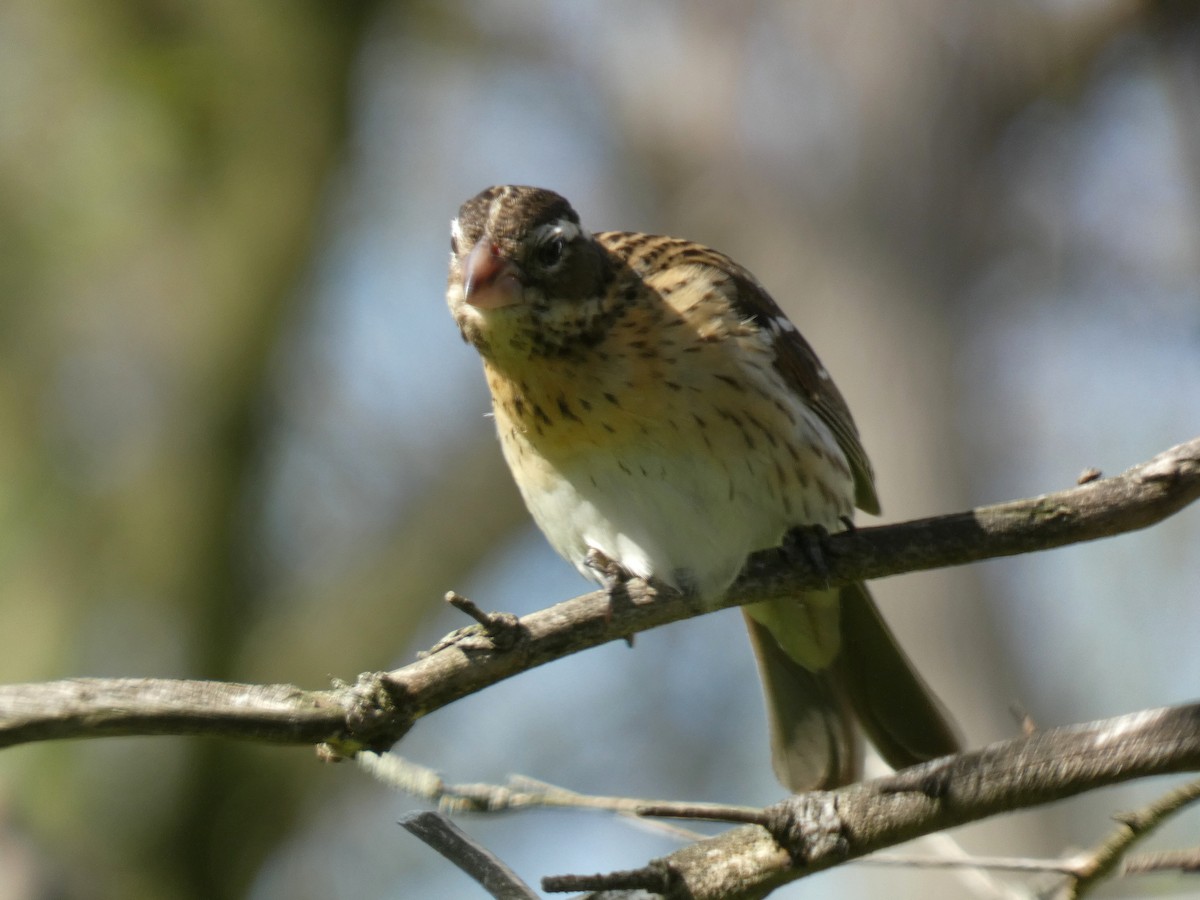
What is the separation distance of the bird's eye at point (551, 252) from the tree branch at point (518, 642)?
0.85 metres

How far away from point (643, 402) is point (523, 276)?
446 millimetres

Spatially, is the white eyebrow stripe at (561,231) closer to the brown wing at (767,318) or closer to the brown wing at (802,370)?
the brown wing at (767,318)

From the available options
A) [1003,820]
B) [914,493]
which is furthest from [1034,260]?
[1003,820]

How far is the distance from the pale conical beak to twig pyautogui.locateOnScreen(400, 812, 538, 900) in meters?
1.36

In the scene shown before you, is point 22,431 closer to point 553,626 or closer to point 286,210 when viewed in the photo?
point 286,210

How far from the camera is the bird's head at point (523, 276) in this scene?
11.1ft

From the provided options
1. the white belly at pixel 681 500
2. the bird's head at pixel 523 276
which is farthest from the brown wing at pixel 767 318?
the bird's head at pixel 523 276

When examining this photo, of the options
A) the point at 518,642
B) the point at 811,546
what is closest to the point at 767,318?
the point at 811,546

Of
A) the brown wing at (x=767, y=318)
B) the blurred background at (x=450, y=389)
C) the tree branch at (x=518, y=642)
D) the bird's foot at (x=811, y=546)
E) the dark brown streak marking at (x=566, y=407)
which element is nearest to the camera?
the tree branch at (x=518, y=642)

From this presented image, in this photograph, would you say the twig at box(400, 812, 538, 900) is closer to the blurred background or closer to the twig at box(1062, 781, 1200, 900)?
the twig at box(1062, 781, 1200, 900)

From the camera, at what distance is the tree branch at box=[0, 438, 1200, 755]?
200 centimetres

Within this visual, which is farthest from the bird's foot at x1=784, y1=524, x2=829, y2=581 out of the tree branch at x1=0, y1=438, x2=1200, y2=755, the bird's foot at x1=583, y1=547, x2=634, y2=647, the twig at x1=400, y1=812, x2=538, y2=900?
the twig at x1=400, y1=812, x2=538, y2=900

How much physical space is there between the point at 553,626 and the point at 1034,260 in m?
6.03

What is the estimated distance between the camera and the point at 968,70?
312 inches
